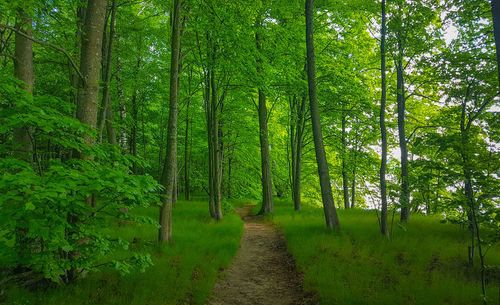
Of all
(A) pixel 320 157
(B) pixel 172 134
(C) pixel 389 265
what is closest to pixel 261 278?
(C) pixel 389 265

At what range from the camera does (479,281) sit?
5.82 metres

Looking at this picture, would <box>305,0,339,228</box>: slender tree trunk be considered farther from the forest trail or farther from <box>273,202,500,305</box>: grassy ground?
the forest trail

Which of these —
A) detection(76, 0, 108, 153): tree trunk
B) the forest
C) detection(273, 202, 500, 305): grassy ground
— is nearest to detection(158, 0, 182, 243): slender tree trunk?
the forest

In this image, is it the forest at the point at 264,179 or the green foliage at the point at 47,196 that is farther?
the forest at the point at 264,179

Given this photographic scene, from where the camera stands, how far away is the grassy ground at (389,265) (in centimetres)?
505

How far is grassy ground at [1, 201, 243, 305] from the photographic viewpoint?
432cm

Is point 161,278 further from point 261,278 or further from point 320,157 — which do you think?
point 320,157

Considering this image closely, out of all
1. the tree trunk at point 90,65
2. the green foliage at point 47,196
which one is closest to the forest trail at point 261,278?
the green foliage at point 47,196

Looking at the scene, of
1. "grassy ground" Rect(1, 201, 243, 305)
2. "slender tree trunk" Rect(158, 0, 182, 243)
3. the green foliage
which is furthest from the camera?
"slender tree trunk" Rect(158, 0, 182, 243)

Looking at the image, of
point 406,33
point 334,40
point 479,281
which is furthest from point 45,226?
point 334,40

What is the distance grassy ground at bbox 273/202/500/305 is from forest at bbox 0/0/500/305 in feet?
0.15

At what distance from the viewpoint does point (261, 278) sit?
7102 millimetres

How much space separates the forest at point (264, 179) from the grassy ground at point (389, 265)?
0.15 feet

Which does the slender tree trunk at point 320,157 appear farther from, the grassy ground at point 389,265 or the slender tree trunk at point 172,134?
the slender tree trunk at point 172,134
